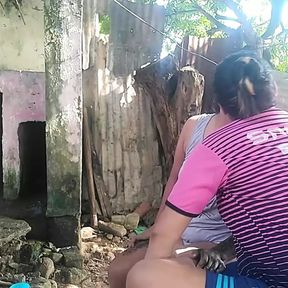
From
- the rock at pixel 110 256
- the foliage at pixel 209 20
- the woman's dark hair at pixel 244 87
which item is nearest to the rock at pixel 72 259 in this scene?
the rock at pixel 110 256

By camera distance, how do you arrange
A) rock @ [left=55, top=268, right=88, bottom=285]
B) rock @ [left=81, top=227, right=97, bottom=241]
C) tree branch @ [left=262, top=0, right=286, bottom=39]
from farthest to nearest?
tree branch @ [left=262, top=0, right=286, bottom=39], rock @ [left=81, top=227, right=97, bottom=241], rock @ [left=55, top=268, right=88, bottom=285]

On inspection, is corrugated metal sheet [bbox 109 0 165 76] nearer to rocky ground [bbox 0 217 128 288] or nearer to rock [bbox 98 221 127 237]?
rock [bbox 98 221 127 237]

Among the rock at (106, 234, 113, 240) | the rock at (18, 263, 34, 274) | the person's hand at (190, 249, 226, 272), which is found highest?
the person's hand at (190, 249, 226, 272)

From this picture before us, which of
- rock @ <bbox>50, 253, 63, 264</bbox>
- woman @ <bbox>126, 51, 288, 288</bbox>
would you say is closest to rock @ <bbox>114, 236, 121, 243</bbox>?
rock @ <bbox>50, 253, 63, 264</bbox>

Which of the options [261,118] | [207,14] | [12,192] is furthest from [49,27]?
[207,14]

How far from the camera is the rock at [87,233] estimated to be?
4534 millimetres

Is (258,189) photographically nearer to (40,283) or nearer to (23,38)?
(40,283)

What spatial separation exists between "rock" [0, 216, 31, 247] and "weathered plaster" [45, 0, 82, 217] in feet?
0.75

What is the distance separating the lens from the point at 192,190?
1714 millimetres

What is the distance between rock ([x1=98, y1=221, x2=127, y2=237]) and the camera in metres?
4.67

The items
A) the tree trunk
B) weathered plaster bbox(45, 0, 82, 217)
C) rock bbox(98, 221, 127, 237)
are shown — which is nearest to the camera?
weathered plaster bbox(45, 0, 82, 217)

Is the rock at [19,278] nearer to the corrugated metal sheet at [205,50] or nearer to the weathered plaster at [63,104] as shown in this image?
the weathered plaster at [63,104]

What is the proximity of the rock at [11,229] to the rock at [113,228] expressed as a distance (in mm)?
873

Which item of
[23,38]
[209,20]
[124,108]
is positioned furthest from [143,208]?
[209,20]
